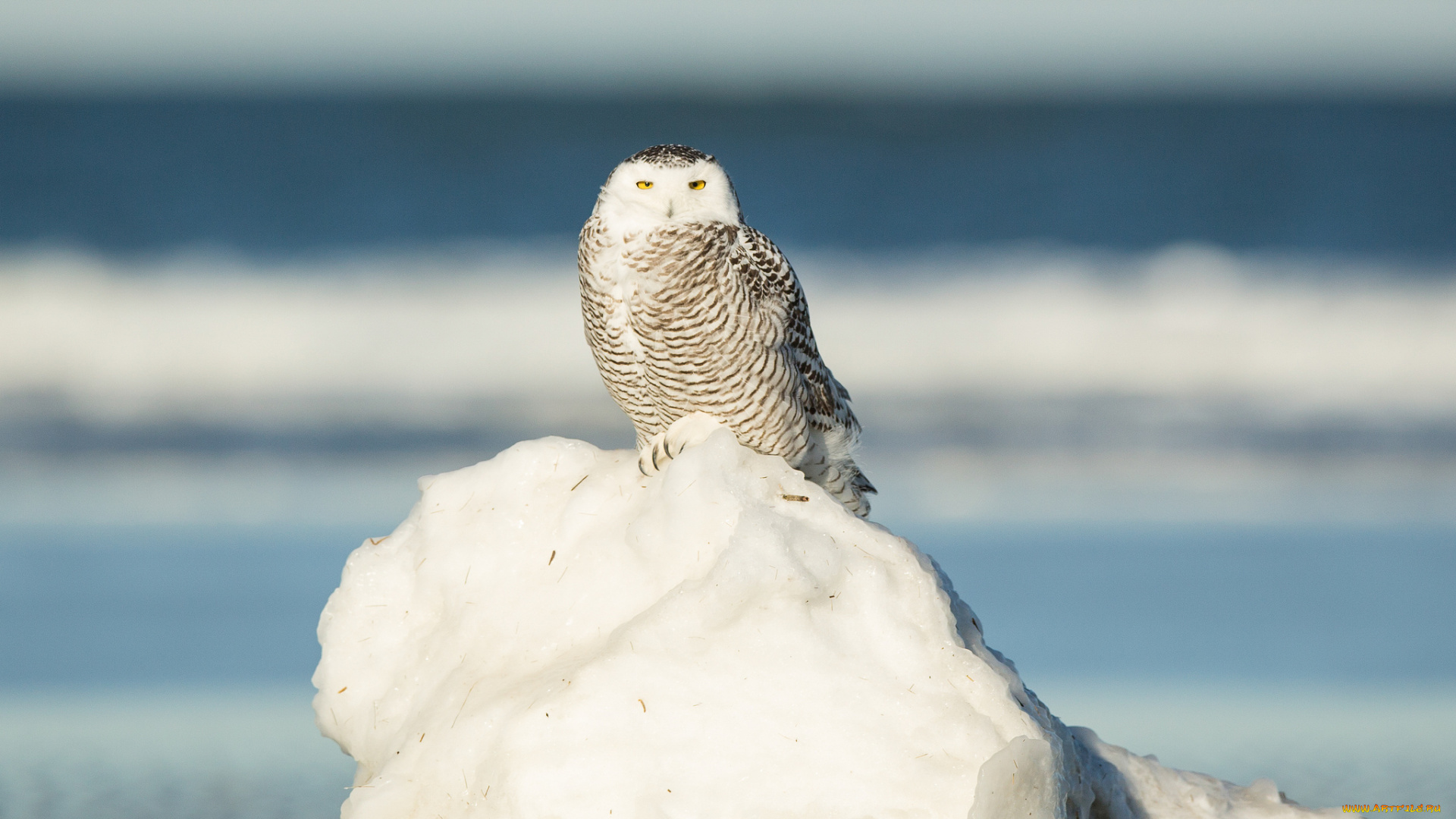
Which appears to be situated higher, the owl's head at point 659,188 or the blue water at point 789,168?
the blue water at point 789,168

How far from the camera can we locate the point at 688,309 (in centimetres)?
266

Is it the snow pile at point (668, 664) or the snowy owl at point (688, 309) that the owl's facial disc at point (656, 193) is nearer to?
the snowy owl at point (688, 309)

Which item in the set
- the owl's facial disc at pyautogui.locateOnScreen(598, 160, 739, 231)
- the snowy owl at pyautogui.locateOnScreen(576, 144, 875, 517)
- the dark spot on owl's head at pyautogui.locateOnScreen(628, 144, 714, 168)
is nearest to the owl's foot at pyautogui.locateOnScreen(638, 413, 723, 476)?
the snowy owl at pyautogui.locateOnScreen(576, 144, 875, 517)

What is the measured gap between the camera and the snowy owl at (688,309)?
8.71 feet

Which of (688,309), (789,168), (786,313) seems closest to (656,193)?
(688,309)

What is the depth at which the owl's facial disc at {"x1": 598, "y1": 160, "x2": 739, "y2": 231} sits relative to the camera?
8.71 feet

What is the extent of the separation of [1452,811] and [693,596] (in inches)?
94.4

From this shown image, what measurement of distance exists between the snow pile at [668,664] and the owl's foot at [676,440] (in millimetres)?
43

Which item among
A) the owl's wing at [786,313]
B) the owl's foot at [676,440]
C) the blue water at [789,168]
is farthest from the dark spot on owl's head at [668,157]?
the blue water at [789,168]

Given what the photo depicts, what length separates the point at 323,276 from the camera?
12.6 metres

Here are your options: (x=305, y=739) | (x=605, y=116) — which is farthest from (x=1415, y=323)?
(x=305, y=739)

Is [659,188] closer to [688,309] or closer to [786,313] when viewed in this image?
[688,309]

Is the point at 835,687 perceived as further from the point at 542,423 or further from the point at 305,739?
the point at 542,423

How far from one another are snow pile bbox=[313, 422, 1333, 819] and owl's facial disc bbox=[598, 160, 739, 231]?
0.53m
